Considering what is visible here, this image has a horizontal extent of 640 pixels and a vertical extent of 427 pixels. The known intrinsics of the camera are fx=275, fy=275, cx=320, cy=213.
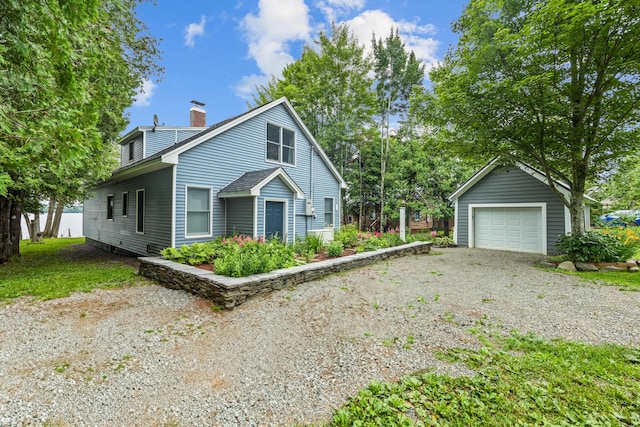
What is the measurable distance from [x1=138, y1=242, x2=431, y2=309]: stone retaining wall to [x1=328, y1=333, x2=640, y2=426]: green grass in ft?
9.75

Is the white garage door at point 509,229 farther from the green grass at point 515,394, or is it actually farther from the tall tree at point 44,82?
the tall tree at point 44,82

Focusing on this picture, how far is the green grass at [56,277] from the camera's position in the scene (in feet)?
18.5

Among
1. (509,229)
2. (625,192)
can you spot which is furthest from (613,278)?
(625,192)

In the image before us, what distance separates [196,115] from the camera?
43.7ft

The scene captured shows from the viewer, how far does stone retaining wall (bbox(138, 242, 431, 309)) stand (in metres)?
4.77

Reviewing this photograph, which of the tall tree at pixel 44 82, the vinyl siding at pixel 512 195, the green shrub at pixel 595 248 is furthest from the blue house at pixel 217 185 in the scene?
the green shrub at pixel 595 248

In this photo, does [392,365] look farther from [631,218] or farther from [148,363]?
[631,218]

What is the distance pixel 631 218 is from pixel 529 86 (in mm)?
10605

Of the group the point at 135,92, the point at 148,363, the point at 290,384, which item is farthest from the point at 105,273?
the point at 290,384

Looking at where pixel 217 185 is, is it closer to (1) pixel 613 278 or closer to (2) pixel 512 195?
(1) pixel 613 278

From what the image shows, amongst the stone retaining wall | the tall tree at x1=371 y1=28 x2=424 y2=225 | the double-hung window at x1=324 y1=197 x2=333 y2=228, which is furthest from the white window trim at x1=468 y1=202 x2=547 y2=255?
the stone retaining wall

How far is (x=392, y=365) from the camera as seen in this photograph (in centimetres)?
293

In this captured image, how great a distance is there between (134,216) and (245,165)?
4.62m

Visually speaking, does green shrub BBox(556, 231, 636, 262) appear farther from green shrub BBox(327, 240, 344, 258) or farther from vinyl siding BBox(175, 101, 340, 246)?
vinyl siding BBox(175, 101, 340, 246)
